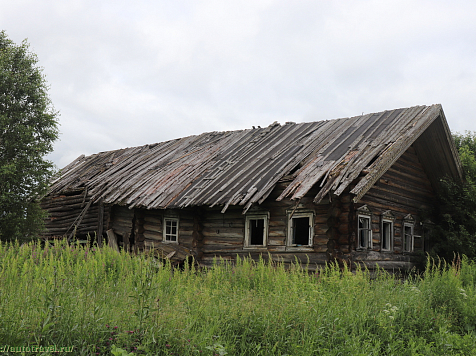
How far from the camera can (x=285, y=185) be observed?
12.1 metres

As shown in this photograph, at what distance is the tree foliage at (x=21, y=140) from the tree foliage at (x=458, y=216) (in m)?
13.7

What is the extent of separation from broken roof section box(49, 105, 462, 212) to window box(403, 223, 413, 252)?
273 cm

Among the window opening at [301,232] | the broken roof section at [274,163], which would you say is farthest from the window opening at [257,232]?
the broken roof section at [274,163]

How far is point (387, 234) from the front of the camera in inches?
527

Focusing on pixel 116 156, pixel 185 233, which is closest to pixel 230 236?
pixel 185 233

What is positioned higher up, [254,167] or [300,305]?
[254,167]

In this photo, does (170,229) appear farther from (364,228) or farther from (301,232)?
(364,228)

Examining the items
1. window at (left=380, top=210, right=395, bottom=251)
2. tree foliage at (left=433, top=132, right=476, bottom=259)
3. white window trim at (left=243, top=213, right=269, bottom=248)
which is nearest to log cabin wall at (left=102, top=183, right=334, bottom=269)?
white window trim at (left=243, top=213, right=269, bottom=248)

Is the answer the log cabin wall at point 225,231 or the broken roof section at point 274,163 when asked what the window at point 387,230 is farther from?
the log cabin wall at point 225,231

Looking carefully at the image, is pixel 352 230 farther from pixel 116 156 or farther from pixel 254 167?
pixel 116 156

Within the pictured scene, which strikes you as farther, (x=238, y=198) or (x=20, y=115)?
(x=20, y=115)

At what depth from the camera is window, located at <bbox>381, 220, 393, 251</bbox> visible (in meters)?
13.2

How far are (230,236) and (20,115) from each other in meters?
7.73

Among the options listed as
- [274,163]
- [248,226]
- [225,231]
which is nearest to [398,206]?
[274,163]
